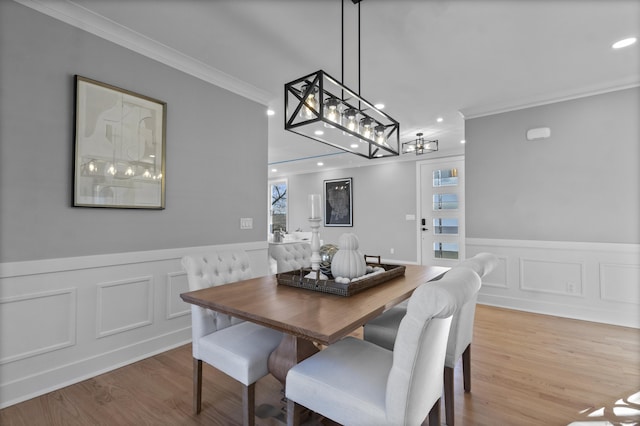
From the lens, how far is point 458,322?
1.58 meters

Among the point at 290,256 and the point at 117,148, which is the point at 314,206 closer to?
the point at 290,256

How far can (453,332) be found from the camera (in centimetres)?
157

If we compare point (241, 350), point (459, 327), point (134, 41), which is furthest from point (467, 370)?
point (134, 41)

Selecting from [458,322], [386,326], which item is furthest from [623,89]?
[386,326]

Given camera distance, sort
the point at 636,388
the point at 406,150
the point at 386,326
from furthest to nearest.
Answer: the point at 406,150 < the point at 636,388 < the point at 386,326

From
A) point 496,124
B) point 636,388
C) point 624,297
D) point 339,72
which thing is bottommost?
point 636,388

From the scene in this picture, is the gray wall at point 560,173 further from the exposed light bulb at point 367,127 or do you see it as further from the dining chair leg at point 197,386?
the dining chair leg at point 197,386

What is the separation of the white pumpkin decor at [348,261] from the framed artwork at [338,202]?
5523mm

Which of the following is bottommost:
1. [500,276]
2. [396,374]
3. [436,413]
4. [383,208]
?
[436,413]

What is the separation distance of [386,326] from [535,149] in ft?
10.3

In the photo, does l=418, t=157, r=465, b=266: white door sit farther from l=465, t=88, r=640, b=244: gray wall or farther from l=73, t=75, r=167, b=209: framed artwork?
l=73, t=75, r=167, b=209: framed artwork

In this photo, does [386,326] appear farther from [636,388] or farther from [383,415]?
[636,388]

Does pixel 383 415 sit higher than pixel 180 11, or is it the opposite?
pixel 180 11

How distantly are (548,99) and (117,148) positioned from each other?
445 centimetres
